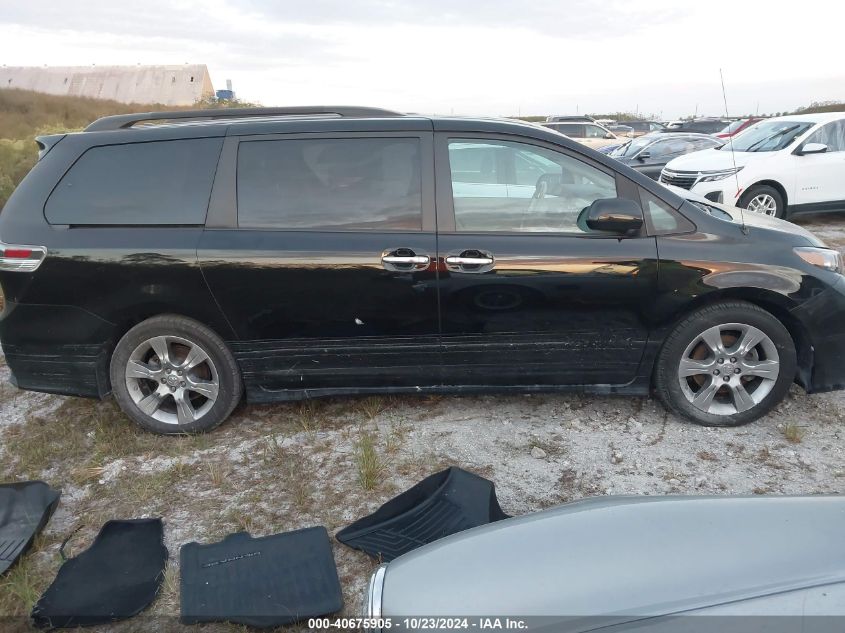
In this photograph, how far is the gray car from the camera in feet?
4.38

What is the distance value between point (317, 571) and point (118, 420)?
79.7 inches

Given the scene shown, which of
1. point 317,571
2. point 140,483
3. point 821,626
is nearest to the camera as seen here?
point 821,626

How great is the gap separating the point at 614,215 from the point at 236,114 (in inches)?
93.6

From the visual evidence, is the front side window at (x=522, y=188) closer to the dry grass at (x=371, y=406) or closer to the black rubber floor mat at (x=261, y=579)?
the dry grass at (x=371, y=406)

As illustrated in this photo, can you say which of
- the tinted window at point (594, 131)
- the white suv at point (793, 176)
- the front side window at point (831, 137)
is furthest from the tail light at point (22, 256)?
the tinted window at point (594, 131)

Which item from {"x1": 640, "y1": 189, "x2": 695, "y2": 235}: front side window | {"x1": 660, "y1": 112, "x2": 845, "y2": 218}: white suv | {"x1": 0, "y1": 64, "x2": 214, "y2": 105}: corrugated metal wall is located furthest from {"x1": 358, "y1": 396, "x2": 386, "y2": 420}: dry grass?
{"x1": 0, "y1": 64, "x2": 214, "y2": 105}: corrugated metal wall

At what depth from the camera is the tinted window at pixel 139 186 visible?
141 inches

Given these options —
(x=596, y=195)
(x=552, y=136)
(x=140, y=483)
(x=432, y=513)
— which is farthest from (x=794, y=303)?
(x=140, y=483)

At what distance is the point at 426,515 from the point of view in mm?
2959

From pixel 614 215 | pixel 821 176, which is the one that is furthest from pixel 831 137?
pixel 614 215

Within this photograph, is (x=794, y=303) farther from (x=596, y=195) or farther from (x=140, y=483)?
(x=140, y=483)

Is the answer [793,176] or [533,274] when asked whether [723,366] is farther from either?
[793,176]

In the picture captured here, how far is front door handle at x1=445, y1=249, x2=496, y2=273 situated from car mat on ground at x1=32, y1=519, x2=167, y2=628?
193cm

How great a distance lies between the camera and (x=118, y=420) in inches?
158
